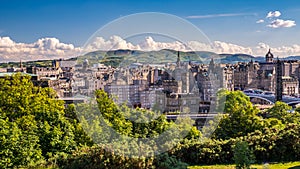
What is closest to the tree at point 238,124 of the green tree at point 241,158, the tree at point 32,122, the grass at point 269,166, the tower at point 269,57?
the grass at point 269,166

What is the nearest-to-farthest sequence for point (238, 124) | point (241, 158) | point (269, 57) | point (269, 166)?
point (241, 158), point (269, 166), point (238, 124), point (269, 57)

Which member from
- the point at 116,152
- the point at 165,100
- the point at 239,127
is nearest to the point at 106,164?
the point at 116,152

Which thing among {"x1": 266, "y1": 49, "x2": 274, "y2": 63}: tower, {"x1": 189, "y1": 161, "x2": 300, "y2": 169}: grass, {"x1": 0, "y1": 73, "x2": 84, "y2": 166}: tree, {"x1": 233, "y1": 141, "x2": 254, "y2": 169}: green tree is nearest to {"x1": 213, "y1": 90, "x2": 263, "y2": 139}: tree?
{"x1": 189, "y1": 161, "x2": 300, "y2": 169}: grass

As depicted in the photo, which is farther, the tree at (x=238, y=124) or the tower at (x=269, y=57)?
the tower at (x=269, y=57)

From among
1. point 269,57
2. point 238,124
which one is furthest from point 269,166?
point 269,57

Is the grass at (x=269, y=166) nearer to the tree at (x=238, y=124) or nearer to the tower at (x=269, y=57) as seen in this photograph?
the tree at (x=238, y=124)

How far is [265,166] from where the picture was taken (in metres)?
7.98

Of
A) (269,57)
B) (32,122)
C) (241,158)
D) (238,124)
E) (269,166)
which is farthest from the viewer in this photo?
(269,57)

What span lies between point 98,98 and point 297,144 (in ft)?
20.0

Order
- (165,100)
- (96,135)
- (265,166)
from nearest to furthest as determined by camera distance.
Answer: (265,166), (96,135), (165,100)

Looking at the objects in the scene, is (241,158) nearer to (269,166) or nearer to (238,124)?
(269,166)

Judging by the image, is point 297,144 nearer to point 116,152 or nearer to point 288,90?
point 116,152

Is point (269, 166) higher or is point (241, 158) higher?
point (241, 158)

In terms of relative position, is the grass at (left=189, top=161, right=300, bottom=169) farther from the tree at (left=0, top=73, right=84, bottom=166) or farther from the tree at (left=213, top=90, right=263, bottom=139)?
the tree at (left=213, top=90, right=263, bottom=139)
